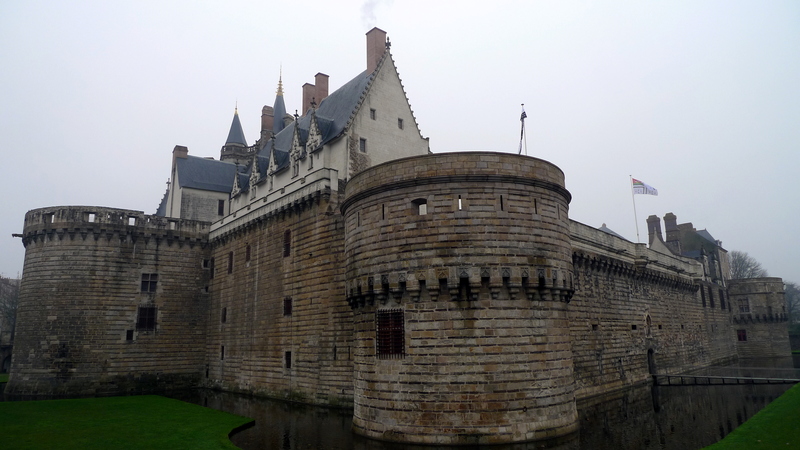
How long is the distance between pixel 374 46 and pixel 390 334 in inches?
884

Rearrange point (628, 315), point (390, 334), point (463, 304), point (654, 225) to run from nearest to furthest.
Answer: point (463, 304), point (390, 334), point (628, 315), point (654, 225)

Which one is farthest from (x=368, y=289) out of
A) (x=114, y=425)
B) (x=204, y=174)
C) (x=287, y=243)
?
(x=204, y=174)

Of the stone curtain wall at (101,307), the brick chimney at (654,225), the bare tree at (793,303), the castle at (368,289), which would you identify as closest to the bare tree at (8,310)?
the stone curtain wall at (101,307)

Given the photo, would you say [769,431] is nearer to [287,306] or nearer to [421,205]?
[421,205]

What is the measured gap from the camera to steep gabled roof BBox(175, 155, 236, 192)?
44562mm

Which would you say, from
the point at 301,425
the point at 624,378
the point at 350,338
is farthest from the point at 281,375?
the point at 624,378

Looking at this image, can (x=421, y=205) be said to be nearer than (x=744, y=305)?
Yes

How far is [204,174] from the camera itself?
46.0 meters

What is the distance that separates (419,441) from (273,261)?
62.5 ft

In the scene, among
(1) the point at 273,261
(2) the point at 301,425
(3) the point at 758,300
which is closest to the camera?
(2) the point at 301,425

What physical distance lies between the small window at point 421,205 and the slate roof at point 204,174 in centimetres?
3067

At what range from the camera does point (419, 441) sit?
56.4ft

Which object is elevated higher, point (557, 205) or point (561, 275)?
point (557, 205)

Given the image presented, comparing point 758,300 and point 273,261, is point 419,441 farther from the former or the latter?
point 758,300
